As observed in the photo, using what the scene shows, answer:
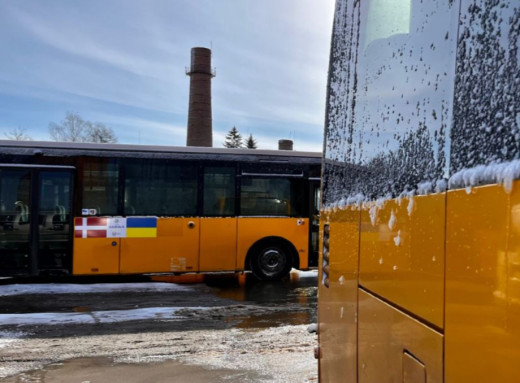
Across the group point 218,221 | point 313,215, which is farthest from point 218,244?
point 313,215

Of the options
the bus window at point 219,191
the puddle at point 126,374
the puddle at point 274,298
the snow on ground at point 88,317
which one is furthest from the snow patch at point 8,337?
the bus window at point 219,191

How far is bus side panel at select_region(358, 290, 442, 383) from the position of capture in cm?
125

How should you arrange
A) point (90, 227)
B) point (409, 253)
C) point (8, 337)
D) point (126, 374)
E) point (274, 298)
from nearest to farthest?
point (409, 253)
point (126, 374)
point (8, 337)
point (274, 298)
point (90, 227)

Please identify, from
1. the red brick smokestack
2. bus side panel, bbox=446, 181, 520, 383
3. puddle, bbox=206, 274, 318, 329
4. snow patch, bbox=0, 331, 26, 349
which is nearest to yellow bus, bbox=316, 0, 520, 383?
bus side panel, bbox=446, 181, 520, 383

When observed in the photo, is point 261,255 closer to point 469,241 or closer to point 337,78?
point 337,78

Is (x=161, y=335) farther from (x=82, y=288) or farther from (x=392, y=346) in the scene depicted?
(x=392, y=346)

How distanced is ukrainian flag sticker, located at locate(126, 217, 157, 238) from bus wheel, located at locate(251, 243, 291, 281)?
7.34 feet

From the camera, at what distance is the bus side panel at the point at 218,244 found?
1011 centimetres

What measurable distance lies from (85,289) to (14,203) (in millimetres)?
2140

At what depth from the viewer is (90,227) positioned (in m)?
9.61

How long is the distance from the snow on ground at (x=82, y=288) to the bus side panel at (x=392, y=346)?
8.10 metres

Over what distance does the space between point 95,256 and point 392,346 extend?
8932 mm

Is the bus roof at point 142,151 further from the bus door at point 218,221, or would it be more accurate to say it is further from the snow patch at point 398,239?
Answer: the snow patch at point 398,239

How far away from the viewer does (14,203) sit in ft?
30.9
